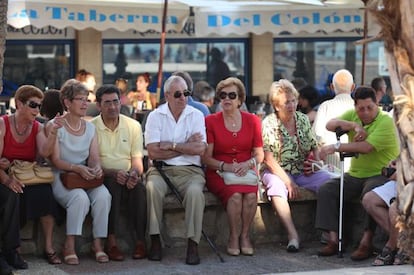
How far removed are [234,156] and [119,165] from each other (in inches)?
42.1

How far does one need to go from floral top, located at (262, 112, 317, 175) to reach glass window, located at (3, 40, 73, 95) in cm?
755

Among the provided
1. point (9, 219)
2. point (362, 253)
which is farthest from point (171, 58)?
point (9, 219)

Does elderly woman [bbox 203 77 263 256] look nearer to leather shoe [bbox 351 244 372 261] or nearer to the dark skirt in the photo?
leather shoe [bbox 351 244 372 261]

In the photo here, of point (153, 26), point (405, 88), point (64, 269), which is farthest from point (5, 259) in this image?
point (153, 26)

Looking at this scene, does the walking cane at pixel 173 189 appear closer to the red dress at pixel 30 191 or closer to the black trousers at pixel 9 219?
the red dress at pixel 30 191

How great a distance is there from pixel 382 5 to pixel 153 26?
9235 millimetres

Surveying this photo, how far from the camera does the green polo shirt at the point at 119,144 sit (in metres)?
8.98

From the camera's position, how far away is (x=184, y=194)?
8852 mm

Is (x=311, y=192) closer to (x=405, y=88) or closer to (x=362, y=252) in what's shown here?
(x=362, y=252)

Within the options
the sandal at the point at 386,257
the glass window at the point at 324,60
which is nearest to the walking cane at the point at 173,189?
the sandal at the point at 386,257

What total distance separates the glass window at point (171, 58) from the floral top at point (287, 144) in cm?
744

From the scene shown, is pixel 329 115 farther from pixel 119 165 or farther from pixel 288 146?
pixel 119 165

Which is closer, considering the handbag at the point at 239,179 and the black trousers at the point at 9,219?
the black trousers at the point at 9,219

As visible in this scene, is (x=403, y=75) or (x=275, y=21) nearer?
(x=403, y=75)
